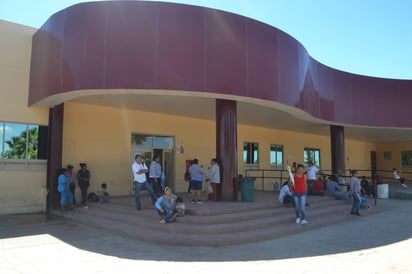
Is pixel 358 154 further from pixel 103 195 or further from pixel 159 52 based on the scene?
pixel 159 52

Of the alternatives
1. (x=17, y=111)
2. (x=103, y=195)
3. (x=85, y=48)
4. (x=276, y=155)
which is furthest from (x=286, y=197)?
(x=276, y=155)

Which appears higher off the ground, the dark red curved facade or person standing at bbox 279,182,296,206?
the dark red curved facade

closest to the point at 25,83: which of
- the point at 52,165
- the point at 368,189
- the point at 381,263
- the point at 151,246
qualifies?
the point at 52,165

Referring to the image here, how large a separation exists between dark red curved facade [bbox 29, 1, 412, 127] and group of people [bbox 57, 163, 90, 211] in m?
2.73

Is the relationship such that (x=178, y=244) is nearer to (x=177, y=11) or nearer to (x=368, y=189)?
(x=177, y=11)

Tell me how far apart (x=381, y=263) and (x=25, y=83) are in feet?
40.6

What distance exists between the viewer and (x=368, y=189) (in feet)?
58.1

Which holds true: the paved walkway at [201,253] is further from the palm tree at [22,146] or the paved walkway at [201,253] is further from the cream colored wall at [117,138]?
the cream colored wall at [117,138]

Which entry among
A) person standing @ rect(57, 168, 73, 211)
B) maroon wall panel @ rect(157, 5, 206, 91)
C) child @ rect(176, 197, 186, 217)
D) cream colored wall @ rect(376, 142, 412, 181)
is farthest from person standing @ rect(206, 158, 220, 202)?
cream colored wall @ rect(376, 142, 412, 181)

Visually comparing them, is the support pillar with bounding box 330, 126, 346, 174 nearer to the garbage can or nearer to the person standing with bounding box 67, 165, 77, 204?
the garbage can

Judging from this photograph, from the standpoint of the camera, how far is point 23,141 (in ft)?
41.3

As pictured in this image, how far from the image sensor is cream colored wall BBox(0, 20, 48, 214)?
39.8 ft

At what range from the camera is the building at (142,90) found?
33.8 feet

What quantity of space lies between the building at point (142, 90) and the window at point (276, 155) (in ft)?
15.4
